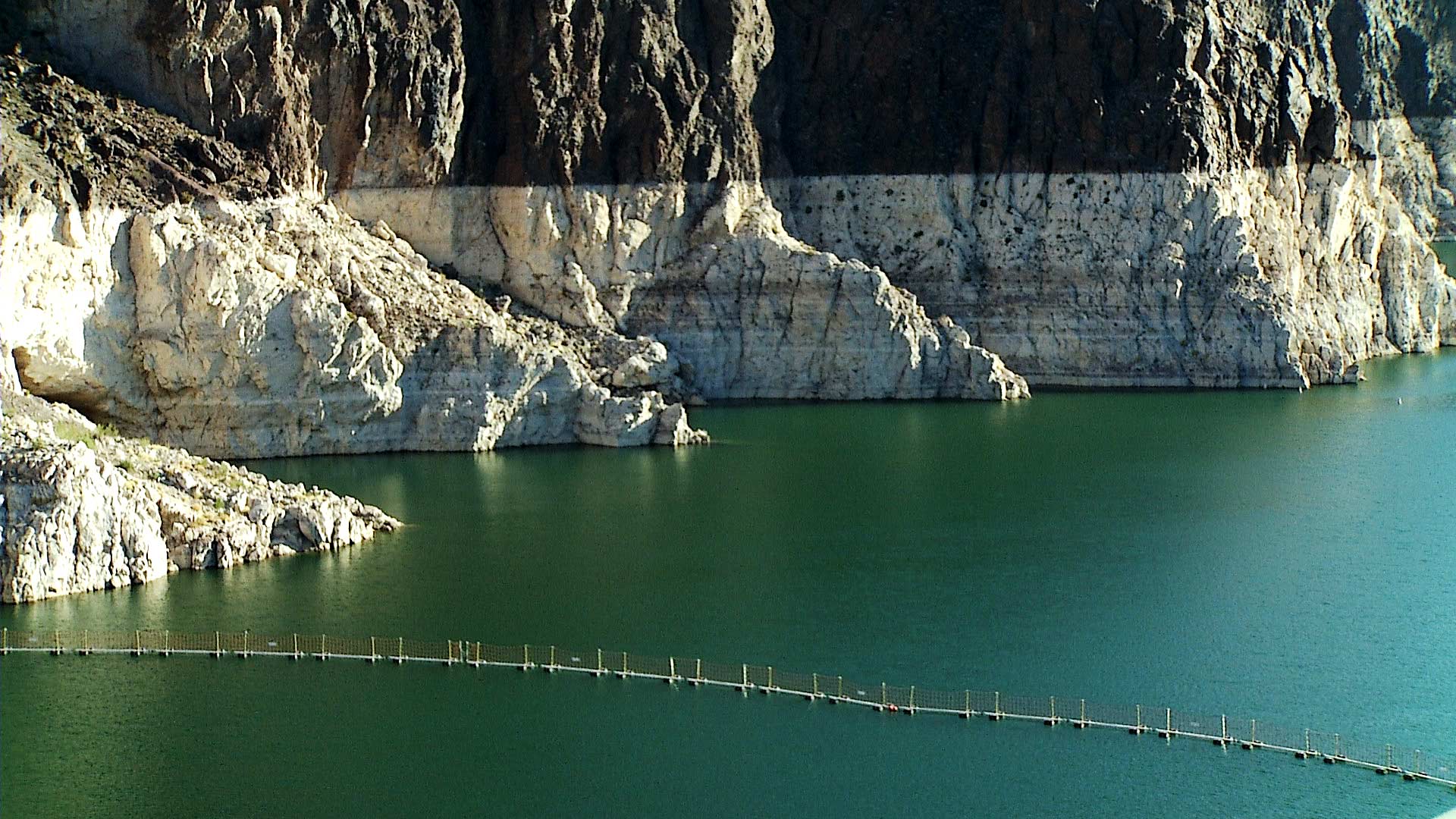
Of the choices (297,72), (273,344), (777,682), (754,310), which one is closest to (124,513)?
(777,682)

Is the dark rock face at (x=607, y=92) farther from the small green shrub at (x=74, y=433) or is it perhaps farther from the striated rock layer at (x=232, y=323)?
the small green shrub at (x=74, y=433)

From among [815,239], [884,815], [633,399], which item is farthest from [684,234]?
[884,815]

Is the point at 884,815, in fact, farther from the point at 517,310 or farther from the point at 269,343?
the point at 517,310

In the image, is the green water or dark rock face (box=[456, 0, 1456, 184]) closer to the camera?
the green water

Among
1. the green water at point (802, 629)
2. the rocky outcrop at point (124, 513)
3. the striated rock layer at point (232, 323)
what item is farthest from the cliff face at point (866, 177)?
the rocky outcrop at point (124, 513)

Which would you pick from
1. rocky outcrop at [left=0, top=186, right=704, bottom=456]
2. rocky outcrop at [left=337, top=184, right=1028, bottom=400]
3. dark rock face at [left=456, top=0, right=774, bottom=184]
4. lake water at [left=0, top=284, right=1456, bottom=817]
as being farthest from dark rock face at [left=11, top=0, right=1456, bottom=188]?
lake water at [left=0, top=284, right=1456, bottom=817]

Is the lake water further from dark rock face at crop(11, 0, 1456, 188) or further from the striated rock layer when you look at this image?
dark rock face at crop(11, 0, 1456, 188)

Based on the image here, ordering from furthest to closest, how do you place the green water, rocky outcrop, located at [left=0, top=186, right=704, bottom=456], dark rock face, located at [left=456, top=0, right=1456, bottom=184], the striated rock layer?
dark rock face, located at [left=456, top=0, right=1456, bottom=184], rocky outcrop, located at [left=0, top=186, right=704, bottom=456], the striated rock layer, the green water
